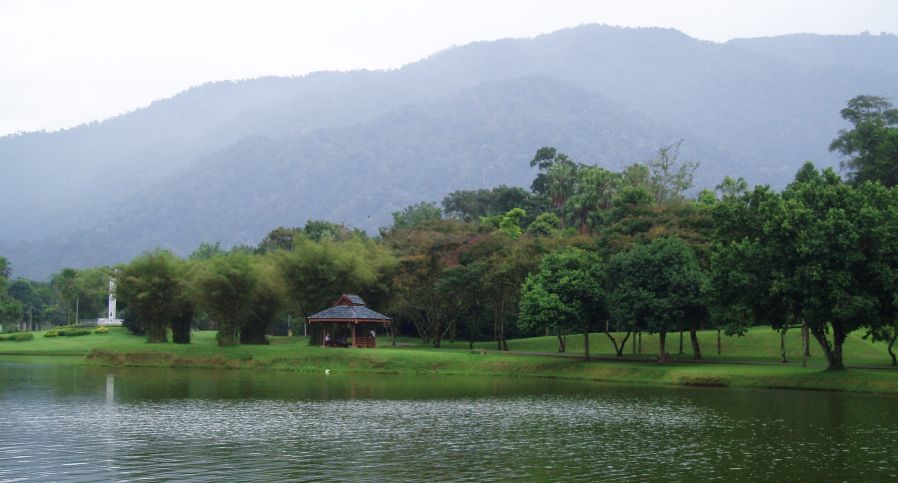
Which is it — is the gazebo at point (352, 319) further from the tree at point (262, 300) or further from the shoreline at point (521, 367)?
the shoreline at point (521, 367)

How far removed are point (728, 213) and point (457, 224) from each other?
164ft

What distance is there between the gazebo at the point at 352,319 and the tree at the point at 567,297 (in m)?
20.4

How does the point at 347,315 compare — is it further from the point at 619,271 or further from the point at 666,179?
the point at 666,179

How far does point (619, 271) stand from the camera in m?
70.7

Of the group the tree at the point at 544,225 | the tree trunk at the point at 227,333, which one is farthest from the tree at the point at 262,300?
the tree at the point at 544,225

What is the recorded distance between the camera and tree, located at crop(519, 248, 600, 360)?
72125mm

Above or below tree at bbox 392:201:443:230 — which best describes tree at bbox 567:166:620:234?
below

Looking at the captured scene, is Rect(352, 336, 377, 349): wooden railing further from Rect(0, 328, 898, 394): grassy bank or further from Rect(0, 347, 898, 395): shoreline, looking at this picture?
Rect(0, 347, 898, 395): shoreline

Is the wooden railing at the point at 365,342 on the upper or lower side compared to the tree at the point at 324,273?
lower

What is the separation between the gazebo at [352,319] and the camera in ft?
293

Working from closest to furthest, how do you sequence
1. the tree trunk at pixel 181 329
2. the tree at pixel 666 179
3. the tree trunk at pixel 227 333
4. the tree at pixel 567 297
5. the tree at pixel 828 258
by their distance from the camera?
the tree at pixel 828 258
the tree at pixel 567 297
the tree trunk at pixel 227 333
the tree trunk at pixel 181 329
the tree at pixel 666 179

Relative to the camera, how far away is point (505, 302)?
90.4m

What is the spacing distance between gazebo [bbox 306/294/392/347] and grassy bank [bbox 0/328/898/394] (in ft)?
18.1

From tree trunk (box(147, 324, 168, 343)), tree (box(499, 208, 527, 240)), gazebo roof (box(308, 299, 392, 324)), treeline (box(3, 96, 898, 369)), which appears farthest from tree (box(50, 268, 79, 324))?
gazebo roof (box(308, 299, 392, 324))
